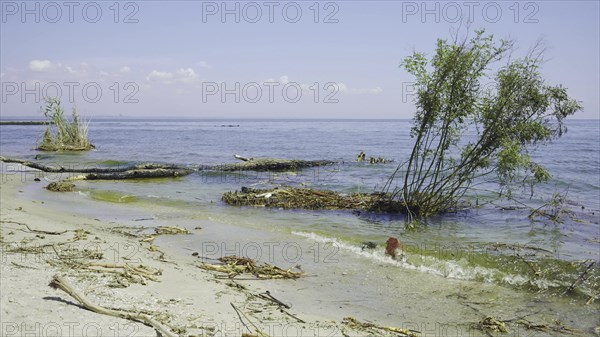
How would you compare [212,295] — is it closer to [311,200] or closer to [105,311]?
[105,311]

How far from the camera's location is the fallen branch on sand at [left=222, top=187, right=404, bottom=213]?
1552 centimetres

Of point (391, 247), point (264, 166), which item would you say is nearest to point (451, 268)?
point (391, 247)

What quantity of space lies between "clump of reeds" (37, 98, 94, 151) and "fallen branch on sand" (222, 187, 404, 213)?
78.6ft

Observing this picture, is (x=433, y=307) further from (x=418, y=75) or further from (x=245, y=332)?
(x=418, y=75)

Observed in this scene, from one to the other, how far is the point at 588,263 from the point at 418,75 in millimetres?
6178

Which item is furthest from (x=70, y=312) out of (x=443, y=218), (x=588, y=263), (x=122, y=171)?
(x=122, y=171)

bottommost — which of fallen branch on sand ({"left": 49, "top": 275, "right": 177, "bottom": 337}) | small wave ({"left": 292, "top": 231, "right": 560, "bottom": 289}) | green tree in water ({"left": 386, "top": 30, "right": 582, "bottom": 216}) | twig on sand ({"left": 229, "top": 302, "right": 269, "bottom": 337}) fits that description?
small wave ({"left": 292, "top": 231, "right": 560, "bottom": 289})

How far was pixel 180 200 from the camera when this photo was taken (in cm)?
1686

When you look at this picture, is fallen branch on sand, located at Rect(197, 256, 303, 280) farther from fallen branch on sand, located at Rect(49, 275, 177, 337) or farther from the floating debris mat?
the floating debris mat

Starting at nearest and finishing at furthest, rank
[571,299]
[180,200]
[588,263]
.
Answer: [571,299]
[588,263]
[180,200]

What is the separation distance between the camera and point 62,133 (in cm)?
3566

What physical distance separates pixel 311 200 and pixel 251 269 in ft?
26.0

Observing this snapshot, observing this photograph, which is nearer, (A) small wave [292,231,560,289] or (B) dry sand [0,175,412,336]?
(B) dry sand [0,175,412,336]

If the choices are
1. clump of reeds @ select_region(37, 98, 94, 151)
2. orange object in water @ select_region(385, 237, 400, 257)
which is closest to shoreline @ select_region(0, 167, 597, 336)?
orange object in water @ select_region(385, 237, 400, 257)
